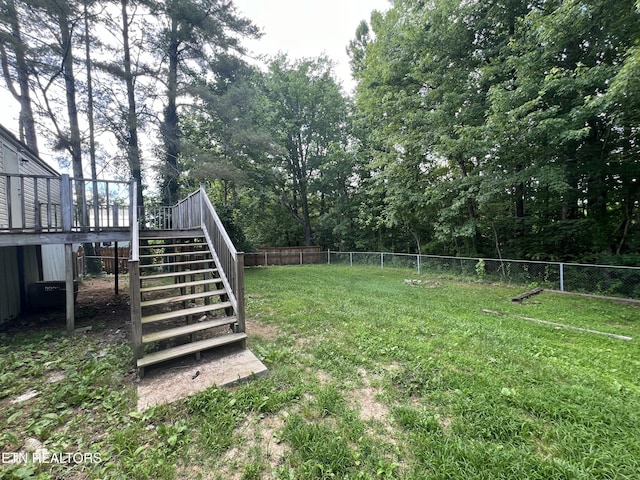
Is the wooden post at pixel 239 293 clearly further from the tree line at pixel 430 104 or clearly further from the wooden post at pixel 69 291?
the tree line at pixel 430 104

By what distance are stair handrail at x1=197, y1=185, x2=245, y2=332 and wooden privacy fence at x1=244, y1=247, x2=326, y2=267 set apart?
32.4 feet

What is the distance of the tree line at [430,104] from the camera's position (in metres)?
6.56

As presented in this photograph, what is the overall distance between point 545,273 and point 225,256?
8691 millimetres

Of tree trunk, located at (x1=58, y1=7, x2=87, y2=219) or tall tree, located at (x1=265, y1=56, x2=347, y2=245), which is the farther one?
tall tree, located at (x1=265, y1=56, x2=347, y2=245)

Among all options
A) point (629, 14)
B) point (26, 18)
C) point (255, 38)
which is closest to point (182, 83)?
point (255, 38)

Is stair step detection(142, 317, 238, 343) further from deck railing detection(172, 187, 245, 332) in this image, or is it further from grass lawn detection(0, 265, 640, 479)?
grass lawn detection(0, 265, 640, 479)

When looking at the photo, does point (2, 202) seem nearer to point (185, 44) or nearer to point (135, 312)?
point (135, 312)

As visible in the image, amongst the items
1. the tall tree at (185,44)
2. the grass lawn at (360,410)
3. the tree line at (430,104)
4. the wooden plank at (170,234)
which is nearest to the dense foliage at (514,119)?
the tree line at (430,104)

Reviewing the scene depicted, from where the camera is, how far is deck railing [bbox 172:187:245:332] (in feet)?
11.6

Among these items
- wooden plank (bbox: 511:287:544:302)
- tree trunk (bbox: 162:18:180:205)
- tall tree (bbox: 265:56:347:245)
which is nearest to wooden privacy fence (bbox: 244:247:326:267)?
tall tree (bbox: 265:56:347:245)

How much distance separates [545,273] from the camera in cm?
732

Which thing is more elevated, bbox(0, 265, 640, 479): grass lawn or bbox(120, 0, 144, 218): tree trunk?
bbox(120, 0, 144, 218): tree trunk

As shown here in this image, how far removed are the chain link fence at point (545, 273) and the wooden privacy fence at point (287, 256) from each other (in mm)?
6517

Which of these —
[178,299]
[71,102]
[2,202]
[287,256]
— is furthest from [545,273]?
[71,102]
